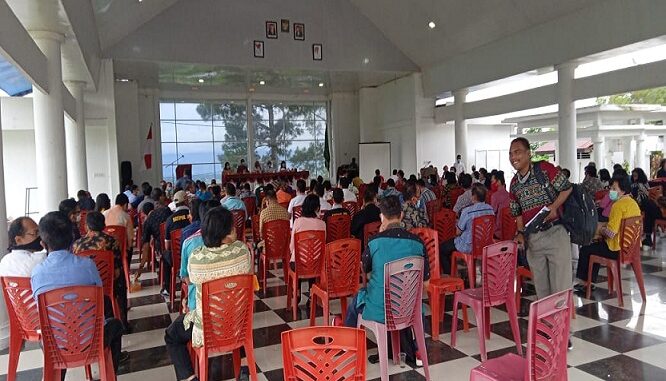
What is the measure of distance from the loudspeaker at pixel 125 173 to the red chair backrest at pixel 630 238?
550 inches

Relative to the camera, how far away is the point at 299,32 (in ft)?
47.8

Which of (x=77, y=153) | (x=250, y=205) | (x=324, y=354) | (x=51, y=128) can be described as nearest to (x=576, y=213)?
(x=324, y=354)

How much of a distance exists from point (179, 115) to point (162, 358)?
15996 mm

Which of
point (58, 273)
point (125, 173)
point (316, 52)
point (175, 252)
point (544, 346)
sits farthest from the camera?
point (125, 173)

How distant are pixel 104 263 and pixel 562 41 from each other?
34.8 feet

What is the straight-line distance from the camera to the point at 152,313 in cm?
468

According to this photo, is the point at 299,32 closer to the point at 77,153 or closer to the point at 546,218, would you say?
the point at 77,153

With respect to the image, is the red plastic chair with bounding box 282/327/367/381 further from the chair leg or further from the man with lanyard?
the chair leg

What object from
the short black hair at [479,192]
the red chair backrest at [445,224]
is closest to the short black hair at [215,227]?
the short black hair at [479,192]

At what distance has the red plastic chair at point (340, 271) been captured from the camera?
363 centimetres

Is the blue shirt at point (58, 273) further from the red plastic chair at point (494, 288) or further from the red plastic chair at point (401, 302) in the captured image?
the red plastic chair at point (494, 288)

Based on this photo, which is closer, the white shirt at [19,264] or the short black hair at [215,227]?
the short black hair at [215,227]

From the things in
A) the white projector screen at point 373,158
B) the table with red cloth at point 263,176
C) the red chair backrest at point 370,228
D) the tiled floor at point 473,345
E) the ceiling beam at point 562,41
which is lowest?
the tiled floor at point 473,345

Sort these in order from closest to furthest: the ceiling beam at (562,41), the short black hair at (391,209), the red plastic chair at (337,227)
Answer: the short black hair at (391,209) < the red plastic chair at (337,227) < the ceiling beam at (562,41)
